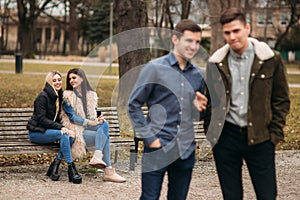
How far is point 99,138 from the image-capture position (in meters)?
7.43

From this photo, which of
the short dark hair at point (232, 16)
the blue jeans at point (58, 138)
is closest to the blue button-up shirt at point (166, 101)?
the short dark hair at point (232, 16)

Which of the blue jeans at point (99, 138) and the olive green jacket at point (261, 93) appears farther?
the blue jeans at point (99, 138)

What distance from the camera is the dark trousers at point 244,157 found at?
460 cm

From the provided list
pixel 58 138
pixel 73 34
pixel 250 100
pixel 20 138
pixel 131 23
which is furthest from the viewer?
pixel 73 34

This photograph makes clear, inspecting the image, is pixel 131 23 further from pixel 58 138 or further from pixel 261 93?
pixel 261 93

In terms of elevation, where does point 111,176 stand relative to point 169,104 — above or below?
below

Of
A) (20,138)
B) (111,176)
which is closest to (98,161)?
(111,176)

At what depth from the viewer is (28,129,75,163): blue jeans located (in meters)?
7.29

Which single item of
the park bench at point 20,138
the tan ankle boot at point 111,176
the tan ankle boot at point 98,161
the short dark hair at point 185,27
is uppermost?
the short dark hair at point 185,27

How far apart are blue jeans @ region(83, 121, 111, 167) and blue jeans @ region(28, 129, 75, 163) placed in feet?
0.73

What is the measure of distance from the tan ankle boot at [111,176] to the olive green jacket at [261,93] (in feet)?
9.59

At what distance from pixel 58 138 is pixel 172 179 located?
9.46 feet

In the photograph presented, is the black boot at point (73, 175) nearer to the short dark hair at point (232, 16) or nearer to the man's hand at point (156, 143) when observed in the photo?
the man's hand at point (156, 143)

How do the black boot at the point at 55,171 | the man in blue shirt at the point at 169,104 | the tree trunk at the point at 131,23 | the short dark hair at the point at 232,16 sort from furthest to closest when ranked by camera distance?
the tree trunk at the point at 131,23
the black boot at the point at 55,171
the man in blue shirt at the point at 169,104
the short dark hair at the point at 232,16
